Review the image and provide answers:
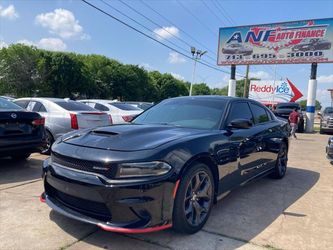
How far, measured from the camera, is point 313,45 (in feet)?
64.5

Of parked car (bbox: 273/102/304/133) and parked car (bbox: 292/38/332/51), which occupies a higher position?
parked car (bbox: 292/38/332/51)

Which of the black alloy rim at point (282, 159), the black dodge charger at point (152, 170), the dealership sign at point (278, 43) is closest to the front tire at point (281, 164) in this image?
the black alloy rim at point (282, 159)

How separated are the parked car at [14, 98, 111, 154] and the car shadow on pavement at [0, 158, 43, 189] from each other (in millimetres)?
777

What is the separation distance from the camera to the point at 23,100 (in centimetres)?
896

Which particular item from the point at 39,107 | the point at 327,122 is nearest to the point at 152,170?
→ the point at 39,107

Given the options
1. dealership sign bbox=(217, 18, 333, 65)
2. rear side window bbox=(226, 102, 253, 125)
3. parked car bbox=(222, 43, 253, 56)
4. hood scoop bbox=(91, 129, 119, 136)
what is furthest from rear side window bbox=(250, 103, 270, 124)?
parked car bbox=(222, 43, 253, 56)

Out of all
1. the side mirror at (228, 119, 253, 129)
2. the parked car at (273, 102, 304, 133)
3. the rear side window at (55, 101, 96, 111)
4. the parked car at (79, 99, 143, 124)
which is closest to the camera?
the side mirror at (228, 119, 253, 129)

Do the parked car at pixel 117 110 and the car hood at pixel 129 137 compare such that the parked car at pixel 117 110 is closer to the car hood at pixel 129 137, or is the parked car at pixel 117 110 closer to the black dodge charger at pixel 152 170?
the black dodge charger at pixel 152 170

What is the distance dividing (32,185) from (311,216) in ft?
14.0

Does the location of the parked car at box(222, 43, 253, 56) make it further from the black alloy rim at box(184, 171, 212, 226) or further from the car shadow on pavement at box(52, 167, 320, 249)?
the black alloy rim at box(184, 171, 212, 226)

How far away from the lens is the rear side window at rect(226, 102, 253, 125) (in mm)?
4750

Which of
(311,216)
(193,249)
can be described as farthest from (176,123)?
(311,216)

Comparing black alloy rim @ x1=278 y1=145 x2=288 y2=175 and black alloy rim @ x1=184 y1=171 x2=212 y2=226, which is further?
black alloy rim @ x1=278 y1=145 x2=288 y2=175

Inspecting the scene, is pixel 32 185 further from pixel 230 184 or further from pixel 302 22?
pixel 302 22
